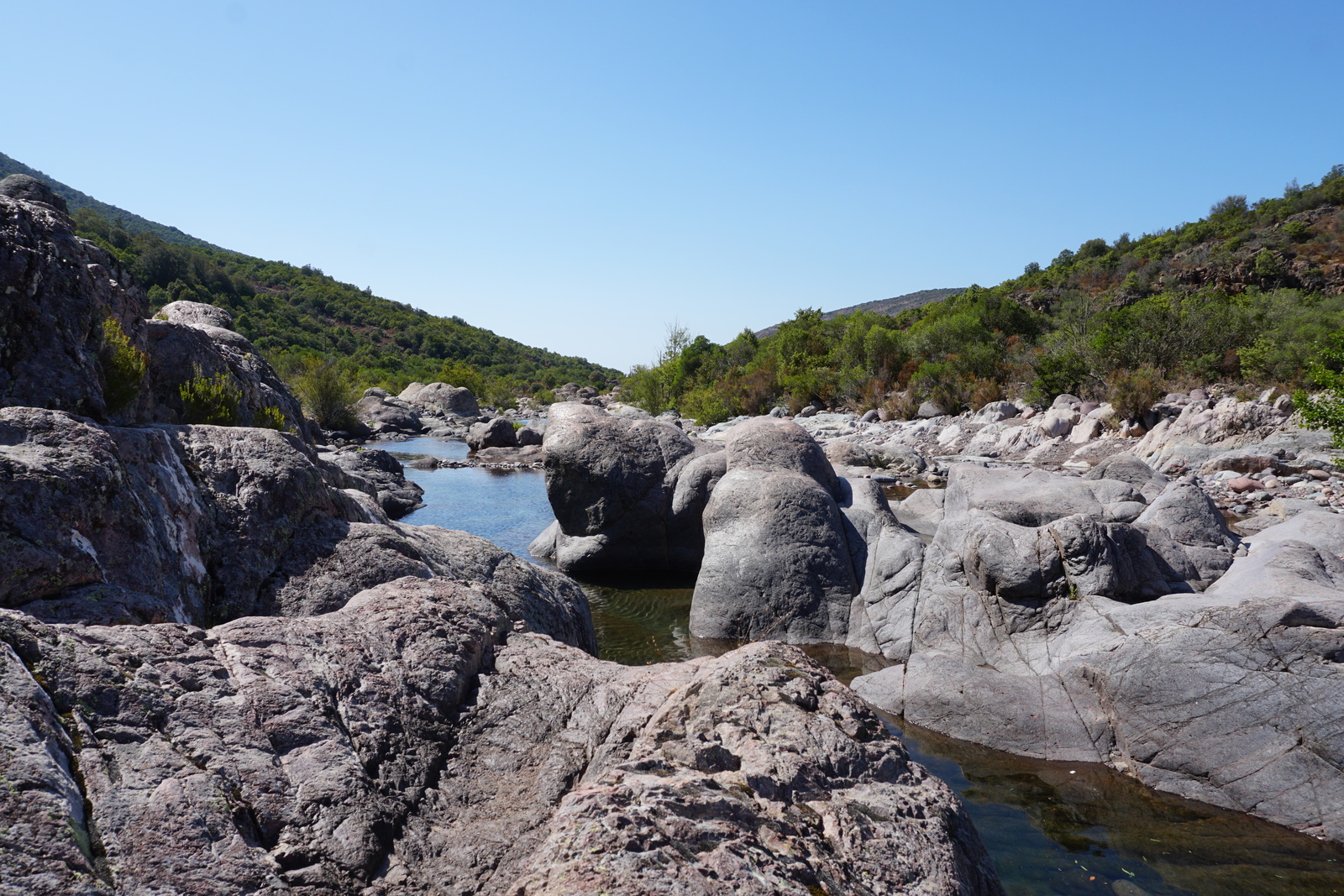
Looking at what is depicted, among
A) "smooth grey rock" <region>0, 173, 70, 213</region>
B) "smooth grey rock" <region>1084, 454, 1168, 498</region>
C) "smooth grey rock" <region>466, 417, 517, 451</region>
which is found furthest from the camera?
"smooth grey rock" <region>466, 417, 517, 451</region>

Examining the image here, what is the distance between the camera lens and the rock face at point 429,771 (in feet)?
7.93

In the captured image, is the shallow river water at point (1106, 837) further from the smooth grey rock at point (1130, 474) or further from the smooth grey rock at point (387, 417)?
the smooth grey rock at point (387, 417)

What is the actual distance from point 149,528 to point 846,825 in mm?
4185

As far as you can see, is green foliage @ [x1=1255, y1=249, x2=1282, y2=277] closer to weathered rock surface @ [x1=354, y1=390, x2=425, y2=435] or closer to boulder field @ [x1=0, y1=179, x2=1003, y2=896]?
weathered rock surface @ [x1=354, y1=390, x2=425, y2=435]

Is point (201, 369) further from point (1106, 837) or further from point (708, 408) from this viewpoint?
point (708, 408)

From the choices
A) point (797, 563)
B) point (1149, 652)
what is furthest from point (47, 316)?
point (1149, 652)

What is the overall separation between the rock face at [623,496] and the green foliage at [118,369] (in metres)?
8.95

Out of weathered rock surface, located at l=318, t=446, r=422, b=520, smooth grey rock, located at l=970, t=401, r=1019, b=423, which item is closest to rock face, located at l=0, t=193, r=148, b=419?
weathered rock surface, located at l=318, t=446, r=422, b=520

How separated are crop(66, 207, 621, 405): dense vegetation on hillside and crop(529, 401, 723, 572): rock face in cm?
2991

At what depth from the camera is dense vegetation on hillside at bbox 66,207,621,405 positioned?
6738 centimetres

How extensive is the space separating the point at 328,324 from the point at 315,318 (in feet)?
7.67

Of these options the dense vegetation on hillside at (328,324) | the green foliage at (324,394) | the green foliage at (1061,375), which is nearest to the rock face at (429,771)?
the green foliage at (1061,375)

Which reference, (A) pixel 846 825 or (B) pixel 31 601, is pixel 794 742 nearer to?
(A) pixel 846 825

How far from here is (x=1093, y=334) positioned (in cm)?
3391
